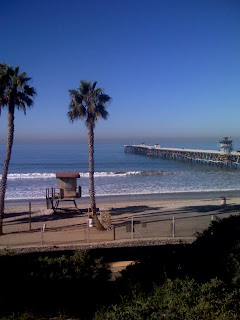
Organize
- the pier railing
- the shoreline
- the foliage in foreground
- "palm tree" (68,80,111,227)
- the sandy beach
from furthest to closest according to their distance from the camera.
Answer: the pier railing < the shoreline < "palm tree" (68,80,111,227) < the sandy beach < the foliage in foreground

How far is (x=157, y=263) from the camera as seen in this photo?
5375 millimetres

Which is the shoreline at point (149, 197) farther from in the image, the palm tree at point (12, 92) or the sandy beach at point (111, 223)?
the palm tree at point (12, 92)

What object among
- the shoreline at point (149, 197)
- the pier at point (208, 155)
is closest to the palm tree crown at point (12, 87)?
the shoreline at point (149, 197)

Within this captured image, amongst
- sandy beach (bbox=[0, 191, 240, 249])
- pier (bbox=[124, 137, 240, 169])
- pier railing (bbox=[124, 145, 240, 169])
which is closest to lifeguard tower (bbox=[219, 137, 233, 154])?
pier (bbox=[124, 137, 240, 169])

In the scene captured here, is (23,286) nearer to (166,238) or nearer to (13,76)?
(166,238)

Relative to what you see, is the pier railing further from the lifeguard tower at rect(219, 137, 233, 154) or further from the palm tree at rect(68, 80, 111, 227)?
the palm tree at rect(68, 80, 111, 227)

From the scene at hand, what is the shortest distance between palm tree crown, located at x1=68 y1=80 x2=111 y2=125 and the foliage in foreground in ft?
44.8

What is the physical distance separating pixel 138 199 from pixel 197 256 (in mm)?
21821

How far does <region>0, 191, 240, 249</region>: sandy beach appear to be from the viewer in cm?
1352

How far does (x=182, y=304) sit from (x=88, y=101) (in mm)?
14309

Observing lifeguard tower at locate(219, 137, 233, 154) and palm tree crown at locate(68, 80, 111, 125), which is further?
lifeguard tower at locate(219, 137, 233, 154)

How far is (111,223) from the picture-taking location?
17.2m

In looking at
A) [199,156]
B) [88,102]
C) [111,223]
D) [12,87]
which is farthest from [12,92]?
[199,156]

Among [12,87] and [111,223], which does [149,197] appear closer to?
[111,223]
